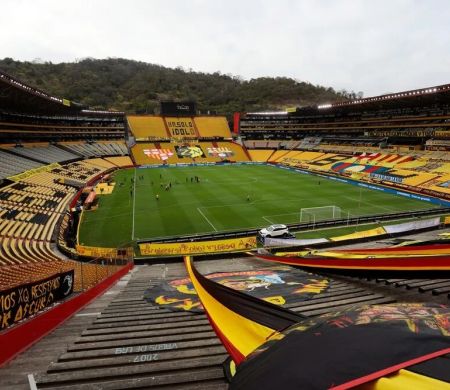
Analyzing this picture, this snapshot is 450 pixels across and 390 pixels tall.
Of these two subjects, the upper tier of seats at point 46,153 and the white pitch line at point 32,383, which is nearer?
the white pitch line at point 32,383

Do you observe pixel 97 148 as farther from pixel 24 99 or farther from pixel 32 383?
pixel 32 383

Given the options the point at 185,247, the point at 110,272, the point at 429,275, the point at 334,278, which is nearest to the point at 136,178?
the point at 185,247

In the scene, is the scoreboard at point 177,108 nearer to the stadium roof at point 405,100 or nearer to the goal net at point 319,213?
the stadium roof at point 405,100

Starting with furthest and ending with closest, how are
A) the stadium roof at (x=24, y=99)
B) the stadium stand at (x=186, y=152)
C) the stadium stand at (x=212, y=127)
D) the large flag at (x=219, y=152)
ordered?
the stadium stand at (x=212, y=127)
the large flag at (x=219, y=152)
the stadium stand at (x=186, y=152)
the stadium roof at (x=24, y=99)

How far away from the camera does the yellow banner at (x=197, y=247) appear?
2164 centimetres

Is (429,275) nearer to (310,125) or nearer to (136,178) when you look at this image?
(136,178)

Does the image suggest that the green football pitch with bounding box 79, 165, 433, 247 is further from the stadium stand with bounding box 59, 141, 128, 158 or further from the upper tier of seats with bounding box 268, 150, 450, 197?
the stadium stand with bounding box 59, 141, 128, 158

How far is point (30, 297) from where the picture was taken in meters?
7.72

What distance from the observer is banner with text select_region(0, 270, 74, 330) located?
21.6 ft

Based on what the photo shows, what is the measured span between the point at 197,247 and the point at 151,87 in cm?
13774

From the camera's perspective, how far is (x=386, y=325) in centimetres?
246

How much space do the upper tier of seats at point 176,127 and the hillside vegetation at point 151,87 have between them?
40162 millimetres

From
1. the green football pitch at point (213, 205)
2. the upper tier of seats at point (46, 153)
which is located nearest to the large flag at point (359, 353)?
the green football pitch at point (213, 205)

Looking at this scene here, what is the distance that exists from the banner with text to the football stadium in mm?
50
